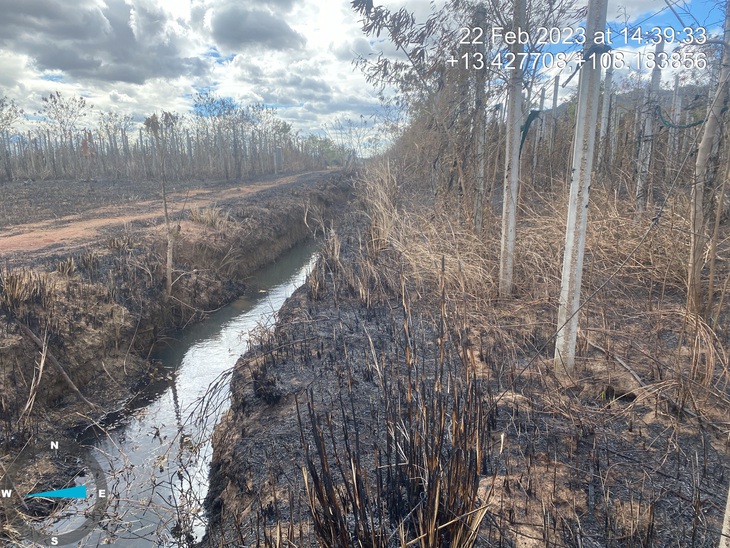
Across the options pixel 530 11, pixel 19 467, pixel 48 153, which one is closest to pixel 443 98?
pixel 530 11

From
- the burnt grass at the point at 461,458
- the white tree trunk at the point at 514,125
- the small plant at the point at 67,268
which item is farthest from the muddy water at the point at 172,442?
the white tree trunk at the point at 514,125

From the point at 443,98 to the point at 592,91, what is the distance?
4.81 metres

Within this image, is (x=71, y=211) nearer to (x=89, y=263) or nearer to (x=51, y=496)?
(x=89, y=263)

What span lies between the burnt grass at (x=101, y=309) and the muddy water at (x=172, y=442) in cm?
34

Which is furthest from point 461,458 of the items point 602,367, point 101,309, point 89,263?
point 89,263

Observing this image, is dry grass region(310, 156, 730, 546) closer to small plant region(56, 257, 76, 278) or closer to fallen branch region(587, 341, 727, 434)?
fallen branch region(587, 341, 727, 434)

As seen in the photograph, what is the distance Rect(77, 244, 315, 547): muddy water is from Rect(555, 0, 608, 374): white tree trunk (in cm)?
250

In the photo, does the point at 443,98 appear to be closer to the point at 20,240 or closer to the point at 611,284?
the point at 611,284

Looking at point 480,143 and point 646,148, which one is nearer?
point 480,143

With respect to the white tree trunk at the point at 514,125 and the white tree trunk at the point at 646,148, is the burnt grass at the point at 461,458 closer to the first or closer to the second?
the white tree trunk at the point at 514,125

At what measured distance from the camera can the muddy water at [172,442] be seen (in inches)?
132

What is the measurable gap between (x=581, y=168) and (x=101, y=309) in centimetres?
612

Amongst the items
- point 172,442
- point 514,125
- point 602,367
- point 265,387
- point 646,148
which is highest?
point 646,148

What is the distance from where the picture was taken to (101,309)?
623 centimetres
